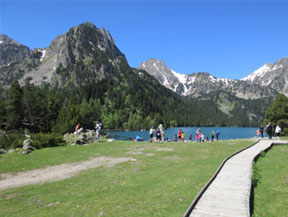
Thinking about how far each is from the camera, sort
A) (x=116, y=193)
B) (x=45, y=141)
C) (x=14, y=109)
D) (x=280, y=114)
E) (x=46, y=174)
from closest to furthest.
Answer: (x=116, y=193), (x=46, y=174), (x=45, y=141), (x=280, y=114), (x=14, y=109)

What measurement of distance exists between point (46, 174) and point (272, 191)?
16489mm

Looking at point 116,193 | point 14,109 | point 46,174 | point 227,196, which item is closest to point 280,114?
point 227,196

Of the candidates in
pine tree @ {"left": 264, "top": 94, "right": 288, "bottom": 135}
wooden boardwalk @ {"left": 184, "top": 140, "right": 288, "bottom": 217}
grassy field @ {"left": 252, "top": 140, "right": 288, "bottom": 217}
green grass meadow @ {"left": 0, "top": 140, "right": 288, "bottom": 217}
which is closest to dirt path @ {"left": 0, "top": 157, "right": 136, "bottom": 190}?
green grass meadow @ {"left": 0, "top": 140, "right": 288, "bottom": 217}

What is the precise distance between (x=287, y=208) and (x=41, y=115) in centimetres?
9781

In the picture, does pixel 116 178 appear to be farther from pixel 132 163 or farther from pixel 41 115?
pixel 41 115

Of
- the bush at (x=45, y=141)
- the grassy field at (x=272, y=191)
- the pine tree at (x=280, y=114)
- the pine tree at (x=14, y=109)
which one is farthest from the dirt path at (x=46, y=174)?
the pine tree at (x=14, y=109)

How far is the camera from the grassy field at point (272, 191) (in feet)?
34.2

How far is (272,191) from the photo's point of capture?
12773 millimetres

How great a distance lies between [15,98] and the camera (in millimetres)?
80375

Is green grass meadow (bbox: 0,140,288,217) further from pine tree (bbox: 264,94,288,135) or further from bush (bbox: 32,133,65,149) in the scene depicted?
pine tree (bbox: 264,94,288,135)

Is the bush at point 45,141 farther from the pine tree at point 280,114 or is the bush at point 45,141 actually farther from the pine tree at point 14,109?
the pine tree at point 280,114

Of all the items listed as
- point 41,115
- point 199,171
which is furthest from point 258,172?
point 41,115

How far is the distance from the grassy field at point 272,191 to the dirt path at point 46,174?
12849 millimetres

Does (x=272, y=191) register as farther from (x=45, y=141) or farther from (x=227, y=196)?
(x=45, y=141)
